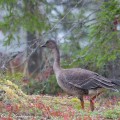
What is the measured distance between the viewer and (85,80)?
11289 millimetres

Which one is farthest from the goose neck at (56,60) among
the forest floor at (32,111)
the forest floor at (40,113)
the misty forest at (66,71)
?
the forest floor at (40,113)

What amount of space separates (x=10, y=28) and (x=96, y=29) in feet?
9.80

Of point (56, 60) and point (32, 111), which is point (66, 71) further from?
point (32, 111)

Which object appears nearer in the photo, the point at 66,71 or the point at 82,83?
the point at 82,83

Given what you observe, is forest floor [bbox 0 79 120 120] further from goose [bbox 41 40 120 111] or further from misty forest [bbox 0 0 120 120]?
goose [bbox 41 40 120 111]

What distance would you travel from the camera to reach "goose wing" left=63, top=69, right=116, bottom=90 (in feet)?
36.3

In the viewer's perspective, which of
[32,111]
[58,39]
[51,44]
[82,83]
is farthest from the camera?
[58,39]

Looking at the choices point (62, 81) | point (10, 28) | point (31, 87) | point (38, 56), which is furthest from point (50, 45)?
point (38, 56)

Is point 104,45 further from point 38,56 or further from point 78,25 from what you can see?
point 38,56

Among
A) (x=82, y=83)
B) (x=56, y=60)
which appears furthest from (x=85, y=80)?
(x=56, y=60)

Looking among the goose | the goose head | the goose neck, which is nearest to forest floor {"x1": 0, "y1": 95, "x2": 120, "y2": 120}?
the goose

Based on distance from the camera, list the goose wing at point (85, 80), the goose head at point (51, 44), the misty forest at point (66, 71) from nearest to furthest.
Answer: the misty forest at point (66, 71) → the goose wing at point (85, 80) → the goose head at point (51, 44)

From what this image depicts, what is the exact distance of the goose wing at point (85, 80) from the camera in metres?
11.1

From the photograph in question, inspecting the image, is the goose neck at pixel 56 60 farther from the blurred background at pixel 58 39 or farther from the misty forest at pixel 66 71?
the blurred background at pixel 58 39
